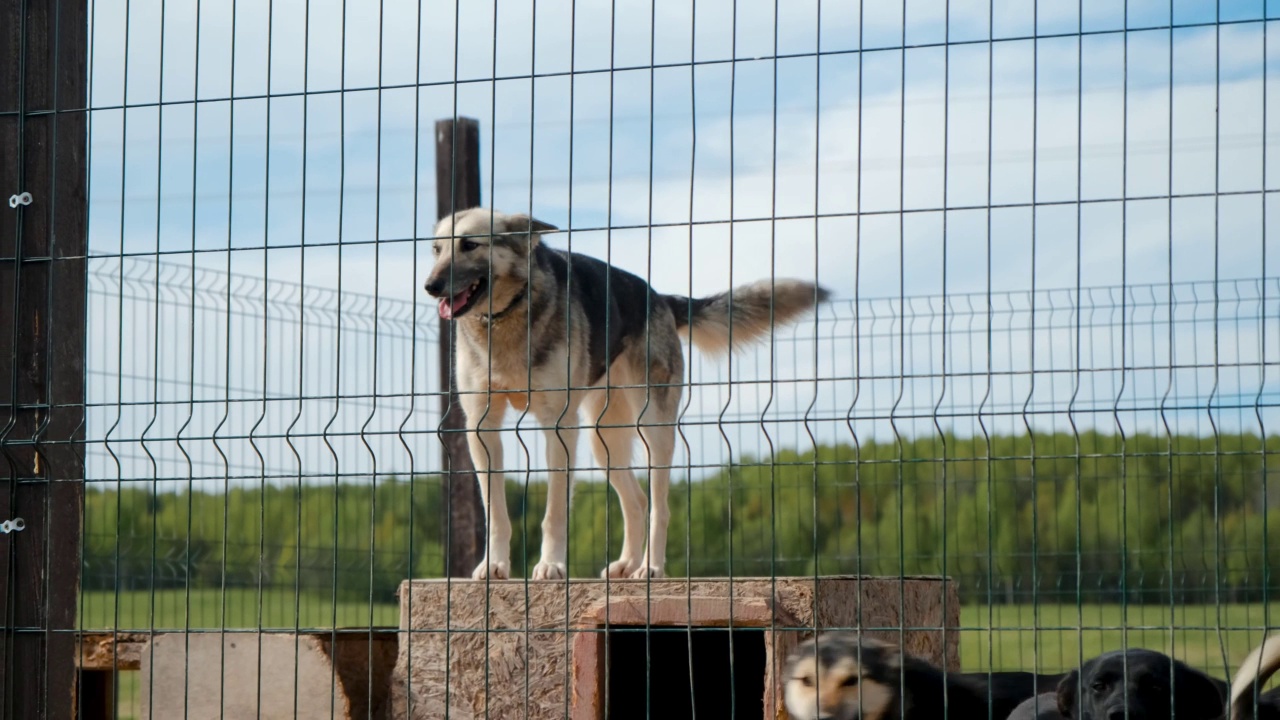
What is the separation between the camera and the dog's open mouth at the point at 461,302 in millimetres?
6578

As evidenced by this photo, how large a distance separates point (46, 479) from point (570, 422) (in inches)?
97.3

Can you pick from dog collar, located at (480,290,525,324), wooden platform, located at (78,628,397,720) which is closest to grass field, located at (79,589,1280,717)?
wooden platform, located at (78,628,397,720)

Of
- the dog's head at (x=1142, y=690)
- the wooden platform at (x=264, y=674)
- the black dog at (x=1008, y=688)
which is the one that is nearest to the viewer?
the dog's head at (x=1142, y=690)

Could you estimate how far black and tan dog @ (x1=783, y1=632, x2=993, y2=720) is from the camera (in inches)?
184

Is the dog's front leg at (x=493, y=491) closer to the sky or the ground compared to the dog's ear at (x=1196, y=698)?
closer to the sky

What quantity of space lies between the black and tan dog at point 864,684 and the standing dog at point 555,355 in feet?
4.41

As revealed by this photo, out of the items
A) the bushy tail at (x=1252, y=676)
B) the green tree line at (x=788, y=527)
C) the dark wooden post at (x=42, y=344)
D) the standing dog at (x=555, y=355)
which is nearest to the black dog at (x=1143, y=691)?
the bushy tail at (x=1252, y=676)

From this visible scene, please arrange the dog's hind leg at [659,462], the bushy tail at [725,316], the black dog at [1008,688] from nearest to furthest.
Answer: the black dog at [1008,688]
the dog's hind leg at [659,462]
the bushy tail at [725,316]

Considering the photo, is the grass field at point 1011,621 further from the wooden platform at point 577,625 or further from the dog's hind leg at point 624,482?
the wooden platform at point 577,625

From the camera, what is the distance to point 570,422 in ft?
22.3

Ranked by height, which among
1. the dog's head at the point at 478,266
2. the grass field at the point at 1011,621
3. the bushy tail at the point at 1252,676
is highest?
the dog's head at the point at 478,266

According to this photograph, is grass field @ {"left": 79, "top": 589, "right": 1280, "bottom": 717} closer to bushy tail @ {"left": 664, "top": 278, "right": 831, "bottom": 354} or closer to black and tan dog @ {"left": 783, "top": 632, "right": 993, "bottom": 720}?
bushy tail @ {"left": 664, "top": 278, "right": 831, "bottom": 354}

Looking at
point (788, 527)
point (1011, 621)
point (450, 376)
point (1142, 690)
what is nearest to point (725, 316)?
point (450, 376)

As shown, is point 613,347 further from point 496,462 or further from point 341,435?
point 341,435
